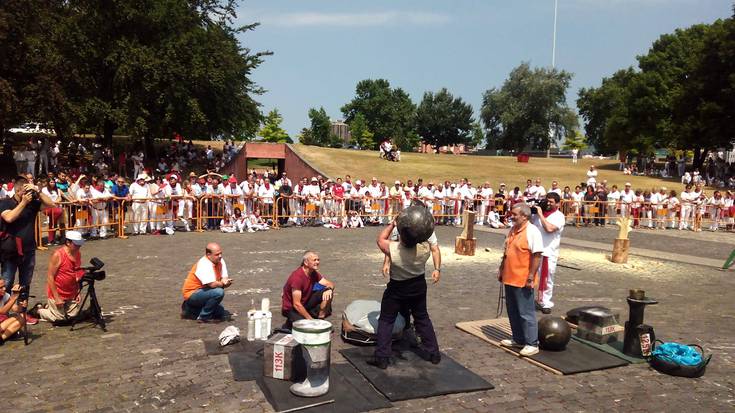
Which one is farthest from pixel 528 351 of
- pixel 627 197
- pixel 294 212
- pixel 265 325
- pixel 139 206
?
pixel 627 197

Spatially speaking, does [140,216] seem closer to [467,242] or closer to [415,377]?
[467,242]

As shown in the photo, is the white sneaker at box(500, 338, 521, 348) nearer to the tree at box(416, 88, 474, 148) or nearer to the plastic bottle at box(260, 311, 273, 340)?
the plastic bottle at box(260, 311, 273, 340)

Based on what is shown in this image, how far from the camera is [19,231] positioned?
7.96 m

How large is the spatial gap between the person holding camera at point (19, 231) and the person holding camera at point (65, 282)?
1.13ft

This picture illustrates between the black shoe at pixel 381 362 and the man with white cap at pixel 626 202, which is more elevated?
the man with white cap at pixel 626 202

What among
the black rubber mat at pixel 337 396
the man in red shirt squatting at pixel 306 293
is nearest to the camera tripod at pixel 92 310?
the man in red shirt squatting at pixel 306 293

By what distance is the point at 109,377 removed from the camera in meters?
6.14

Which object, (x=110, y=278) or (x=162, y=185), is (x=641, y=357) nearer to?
(x=110, y=278)

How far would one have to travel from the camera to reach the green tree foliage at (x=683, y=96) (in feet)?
140

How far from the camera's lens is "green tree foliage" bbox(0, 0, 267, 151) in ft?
101

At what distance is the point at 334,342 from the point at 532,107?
234 feet

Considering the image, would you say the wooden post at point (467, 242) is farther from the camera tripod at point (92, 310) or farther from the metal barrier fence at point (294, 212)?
the camera tripod at point (92, 310)

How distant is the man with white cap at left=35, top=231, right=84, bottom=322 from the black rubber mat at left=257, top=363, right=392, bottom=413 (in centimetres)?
342

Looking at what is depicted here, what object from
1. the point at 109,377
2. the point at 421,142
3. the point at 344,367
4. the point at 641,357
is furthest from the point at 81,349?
the point at 421,142
